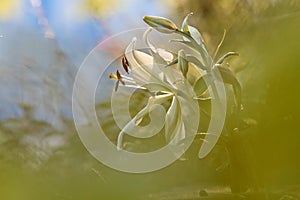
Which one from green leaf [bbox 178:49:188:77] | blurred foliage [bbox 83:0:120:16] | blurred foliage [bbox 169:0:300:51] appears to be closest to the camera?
green leaf [bbox 178:49:188:77]

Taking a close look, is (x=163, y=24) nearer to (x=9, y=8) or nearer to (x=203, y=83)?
(x=203, y=83)

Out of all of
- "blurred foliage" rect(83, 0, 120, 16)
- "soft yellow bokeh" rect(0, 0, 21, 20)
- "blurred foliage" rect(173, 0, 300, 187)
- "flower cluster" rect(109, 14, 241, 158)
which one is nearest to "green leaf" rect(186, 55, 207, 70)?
"flower cluster" rect(109, 14, 241, 158)

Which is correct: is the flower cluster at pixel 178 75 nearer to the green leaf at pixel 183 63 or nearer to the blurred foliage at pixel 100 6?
the green leaf at pixel 183 63

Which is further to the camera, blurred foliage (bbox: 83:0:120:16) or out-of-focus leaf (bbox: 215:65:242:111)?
blurred foliage (bbox: 83:0:120:16)

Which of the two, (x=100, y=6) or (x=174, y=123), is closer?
(x=174, y=123)

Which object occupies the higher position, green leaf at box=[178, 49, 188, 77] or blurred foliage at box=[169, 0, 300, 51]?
blurred foliage at box=[169, 0, 300, 51]

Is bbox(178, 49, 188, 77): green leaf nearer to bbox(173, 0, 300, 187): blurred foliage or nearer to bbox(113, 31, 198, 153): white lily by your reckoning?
bbox(113, 31, 198, 153): white lily

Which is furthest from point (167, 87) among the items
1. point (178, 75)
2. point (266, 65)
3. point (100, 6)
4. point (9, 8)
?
point (9, 8)

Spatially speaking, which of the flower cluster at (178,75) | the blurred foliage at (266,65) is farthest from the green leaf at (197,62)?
the blurred foliage at (266,65)
